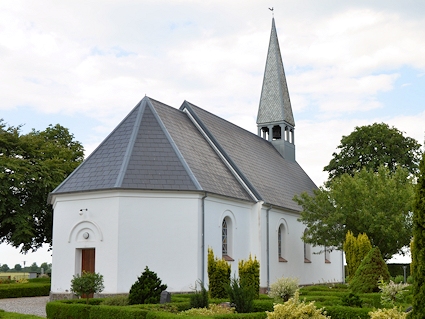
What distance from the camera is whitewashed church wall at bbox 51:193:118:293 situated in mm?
20297

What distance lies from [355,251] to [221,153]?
8053 mm

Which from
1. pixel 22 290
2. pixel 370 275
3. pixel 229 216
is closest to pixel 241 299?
pixel 370 275

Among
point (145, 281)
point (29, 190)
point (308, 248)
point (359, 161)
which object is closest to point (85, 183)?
point (145, 281)

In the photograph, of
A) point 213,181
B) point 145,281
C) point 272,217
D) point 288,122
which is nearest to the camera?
point 145,281

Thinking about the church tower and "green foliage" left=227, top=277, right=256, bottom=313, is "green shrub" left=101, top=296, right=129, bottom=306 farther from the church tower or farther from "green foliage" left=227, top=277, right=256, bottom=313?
the church tower

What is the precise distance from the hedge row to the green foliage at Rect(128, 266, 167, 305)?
13.3m

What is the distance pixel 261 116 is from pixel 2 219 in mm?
17621

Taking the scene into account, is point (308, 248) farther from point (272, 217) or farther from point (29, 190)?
point (29, 190)

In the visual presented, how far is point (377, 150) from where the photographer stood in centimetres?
3947

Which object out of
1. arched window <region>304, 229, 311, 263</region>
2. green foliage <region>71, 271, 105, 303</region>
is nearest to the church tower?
arched window <region>304, 229, 311, 263</region>

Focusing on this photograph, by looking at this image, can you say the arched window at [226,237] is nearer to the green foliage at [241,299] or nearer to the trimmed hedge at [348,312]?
the green foliage at [241,299]

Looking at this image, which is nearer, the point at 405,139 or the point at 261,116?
the point at 261,116

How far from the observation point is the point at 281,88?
3638cm

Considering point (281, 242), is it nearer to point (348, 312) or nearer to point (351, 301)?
point (351, 301)
